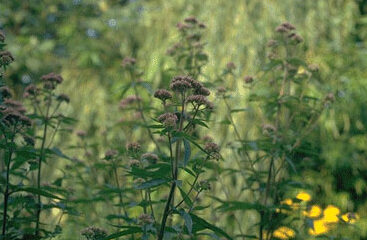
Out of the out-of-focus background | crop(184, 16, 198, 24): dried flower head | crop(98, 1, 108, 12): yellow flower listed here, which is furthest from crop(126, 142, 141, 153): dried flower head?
crop(98, 1, 108, 12): yellow flower

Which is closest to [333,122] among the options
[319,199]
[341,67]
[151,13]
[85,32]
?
[341,67]

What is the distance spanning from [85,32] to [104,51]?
44 centimetres

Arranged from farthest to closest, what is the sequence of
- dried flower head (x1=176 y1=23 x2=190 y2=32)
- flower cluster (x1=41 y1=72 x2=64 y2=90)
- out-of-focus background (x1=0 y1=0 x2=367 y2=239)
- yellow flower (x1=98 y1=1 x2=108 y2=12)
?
yellow flower (x1=98 y1=1 x2=108 y2=12) → out-of-focus background (x1=0 y1=0 x2=367 y2=239) → dried flower head (x1=176 y1=23 x2=190 y2=32) → flower cluster (x1=41 y1=72 x2=64 y2=90)

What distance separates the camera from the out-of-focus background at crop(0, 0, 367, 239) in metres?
3.77

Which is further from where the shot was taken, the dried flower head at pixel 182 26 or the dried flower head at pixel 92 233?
the dried flower head at pixel 182 26

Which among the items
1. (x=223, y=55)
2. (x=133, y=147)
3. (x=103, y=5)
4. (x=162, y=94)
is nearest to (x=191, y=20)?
(x=133, y=147)

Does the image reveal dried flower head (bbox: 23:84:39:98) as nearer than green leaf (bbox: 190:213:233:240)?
No

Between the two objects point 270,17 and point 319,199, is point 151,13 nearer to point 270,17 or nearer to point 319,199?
point 270,17

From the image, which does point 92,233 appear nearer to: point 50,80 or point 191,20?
point 50,80

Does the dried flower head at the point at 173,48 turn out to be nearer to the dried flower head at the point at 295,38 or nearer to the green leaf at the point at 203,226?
the dried flower head at the point at 295,38

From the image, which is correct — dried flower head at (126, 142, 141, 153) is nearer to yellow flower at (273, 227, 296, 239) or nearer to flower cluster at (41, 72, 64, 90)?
flower cluster at (41, 72, 64, 90)

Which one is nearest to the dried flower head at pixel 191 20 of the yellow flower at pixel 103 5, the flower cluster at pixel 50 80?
the flower cluster at pixel 50 80

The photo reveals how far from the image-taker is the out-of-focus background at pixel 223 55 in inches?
148

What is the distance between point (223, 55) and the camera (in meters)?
3.76
